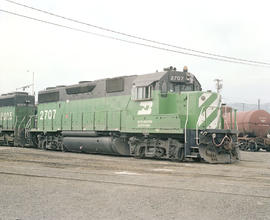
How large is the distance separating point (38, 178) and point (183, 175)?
3583 mm

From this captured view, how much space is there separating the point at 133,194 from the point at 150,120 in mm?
6972

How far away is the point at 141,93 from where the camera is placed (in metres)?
13.5

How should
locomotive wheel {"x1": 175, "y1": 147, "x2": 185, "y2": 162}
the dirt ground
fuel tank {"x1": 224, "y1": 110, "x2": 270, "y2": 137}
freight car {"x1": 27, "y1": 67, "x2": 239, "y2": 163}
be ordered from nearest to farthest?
the dirt ground
freight car {"x1": 27, "y1": 67, "x2": 239, "y2": 163}
locomotive wheel {"x1": 175, "y1": 147, "x2": 185, "y2": 162}
fuel tank {"x1": 224, "y1": 110, "x2": 270, "y2": 137}

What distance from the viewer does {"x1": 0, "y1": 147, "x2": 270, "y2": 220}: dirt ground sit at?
4.97 m

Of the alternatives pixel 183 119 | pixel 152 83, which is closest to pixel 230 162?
pixel 183 119

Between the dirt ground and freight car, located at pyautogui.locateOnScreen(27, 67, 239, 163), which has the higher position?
freight car, located at pyautogui.locateOnScreen(27, 67, 239, 163)

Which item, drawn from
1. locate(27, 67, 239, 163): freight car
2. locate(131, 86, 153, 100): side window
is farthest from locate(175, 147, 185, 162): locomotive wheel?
locate(131, 86, 153, 100): side window

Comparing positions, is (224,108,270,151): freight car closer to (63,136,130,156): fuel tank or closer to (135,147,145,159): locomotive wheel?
(63,136,130,156): fuel tank

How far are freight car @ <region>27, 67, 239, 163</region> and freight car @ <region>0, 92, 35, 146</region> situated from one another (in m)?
5.45

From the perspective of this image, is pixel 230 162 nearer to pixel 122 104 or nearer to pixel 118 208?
pixel 122 104

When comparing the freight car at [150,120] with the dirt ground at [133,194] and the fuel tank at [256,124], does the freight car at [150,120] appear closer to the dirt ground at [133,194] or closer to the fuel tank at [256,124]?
the dirt ground at [133,194]

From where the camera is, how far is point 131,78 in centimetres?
1441

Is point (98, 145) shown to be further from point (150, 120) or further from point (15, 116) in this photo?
point (15, 116)

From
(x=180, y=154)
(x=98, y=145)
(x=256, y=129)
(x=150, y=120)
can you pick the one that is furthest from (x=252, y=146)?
(x=150, y=120)
